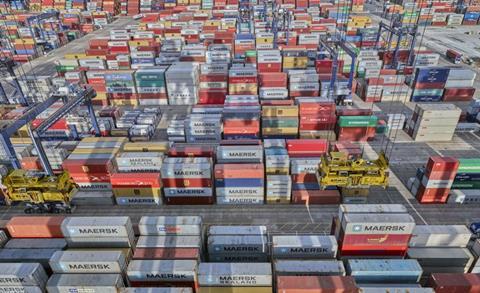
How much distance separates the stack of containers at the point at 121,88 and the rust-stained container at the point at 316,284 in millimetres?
51057

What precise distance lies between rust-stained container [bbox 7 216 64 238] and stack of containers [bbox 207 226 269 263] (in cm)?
1442

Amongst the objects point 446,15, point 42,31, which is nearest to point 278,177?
point 42,31

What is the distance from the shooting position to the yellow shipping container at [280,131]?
4697 cm

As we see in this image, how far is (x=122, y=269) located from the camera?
2472 cm

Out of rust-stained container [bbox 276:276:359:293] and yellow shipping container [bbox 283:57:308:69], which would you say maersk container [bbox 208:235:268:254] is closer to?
rust-stained container [bbox 276:276:359:293]

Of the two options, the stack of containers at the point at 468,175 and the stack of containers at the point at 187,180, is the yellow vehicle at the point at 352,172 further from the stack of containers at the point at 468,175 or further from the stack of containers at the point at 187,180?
the stack of containers at the point at 468,175

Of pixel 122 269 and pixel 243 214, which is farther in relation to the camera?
pixel 243 214

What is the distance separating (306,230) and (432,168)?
1610 centimetres

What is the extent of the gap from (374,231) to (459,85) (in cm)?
5174

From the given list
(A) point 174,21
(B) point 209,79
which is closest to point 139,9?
(A) point 174,21

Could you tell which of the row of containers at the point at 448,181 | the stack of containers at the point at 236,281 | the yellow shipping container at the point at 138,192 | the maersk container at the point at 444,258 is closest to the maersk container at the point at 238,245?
the stack of containers at the point at 236,281

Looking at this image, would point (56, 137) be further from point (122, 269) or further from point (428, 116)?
point (428, 116)

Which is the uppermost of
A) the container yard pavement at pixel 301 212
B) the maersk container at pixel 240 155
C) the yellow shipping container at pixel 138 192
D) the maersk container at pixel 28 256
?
the maersk container at pixel 240 155

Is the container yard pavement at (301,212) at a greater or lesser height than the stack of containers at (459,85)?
lesser
